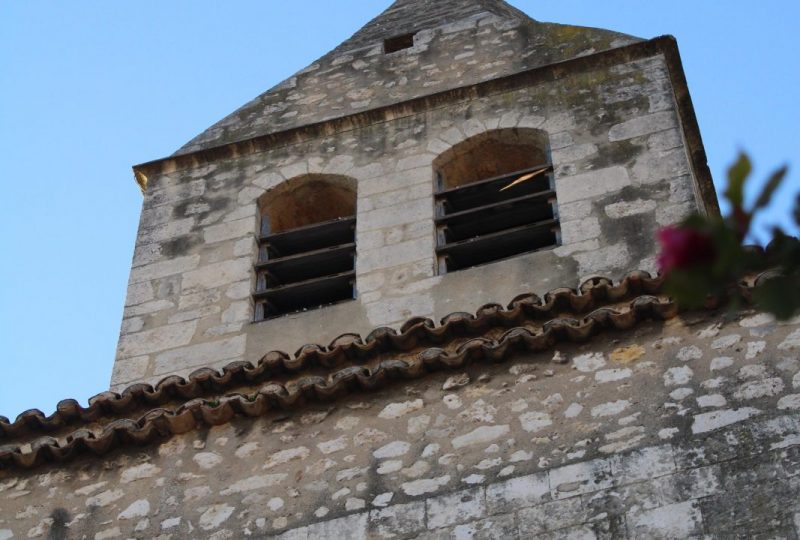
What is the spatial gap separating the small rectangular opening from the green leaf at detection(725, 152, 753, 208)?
9.57 metres

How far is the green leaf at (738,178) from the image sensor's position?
171 centimetres

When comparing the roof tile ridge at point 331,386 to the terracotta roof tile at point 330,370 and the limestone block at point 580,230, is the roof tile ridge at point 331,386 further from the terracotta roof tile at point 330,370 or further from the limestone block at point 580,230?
the limestone block at point 580,230

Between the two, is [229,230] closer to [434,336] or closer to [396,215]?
[396,215]

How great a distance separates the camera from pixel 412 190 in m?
9.12

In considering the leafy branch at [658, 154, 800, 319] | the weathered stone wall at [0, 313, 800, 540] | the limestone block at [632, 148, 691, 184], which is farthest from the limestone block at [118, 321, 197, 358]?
the leafy branch at [658, 154, 800, 319]

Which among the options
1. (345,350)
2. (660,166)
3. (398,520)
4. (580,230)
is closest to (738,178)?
(398,520)

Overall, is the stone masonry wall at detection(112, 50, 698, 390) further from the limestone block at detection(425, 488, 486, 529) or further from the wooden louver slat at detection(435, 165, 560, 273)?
the limestone block at detection(425, 488, 486, 529)

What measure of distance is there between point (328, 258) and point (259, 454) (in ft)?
9.31

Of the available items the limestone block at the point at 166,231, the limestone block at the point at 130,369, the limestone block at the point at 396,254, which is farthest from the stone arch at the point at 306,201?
the limestone block at the point at 130,369

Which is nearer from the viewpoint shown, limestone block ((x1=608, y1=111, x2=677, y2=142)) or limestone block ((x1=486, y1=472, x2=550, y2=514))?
limestone block ((x1=486, y1=472, x2=550, y2=514))

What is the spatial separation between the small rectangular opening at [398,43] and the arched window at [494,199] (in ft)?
6.39

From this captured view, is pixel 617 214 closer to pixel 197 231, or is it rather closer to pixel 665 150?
pixel 665 150

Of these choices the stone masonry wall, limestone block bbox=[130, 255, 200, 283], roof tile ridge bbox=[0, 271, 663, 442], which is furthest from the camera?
limestone block bbox=[130, 255, 200, 283]

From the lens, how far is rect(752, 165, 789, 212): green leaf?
1.70m
